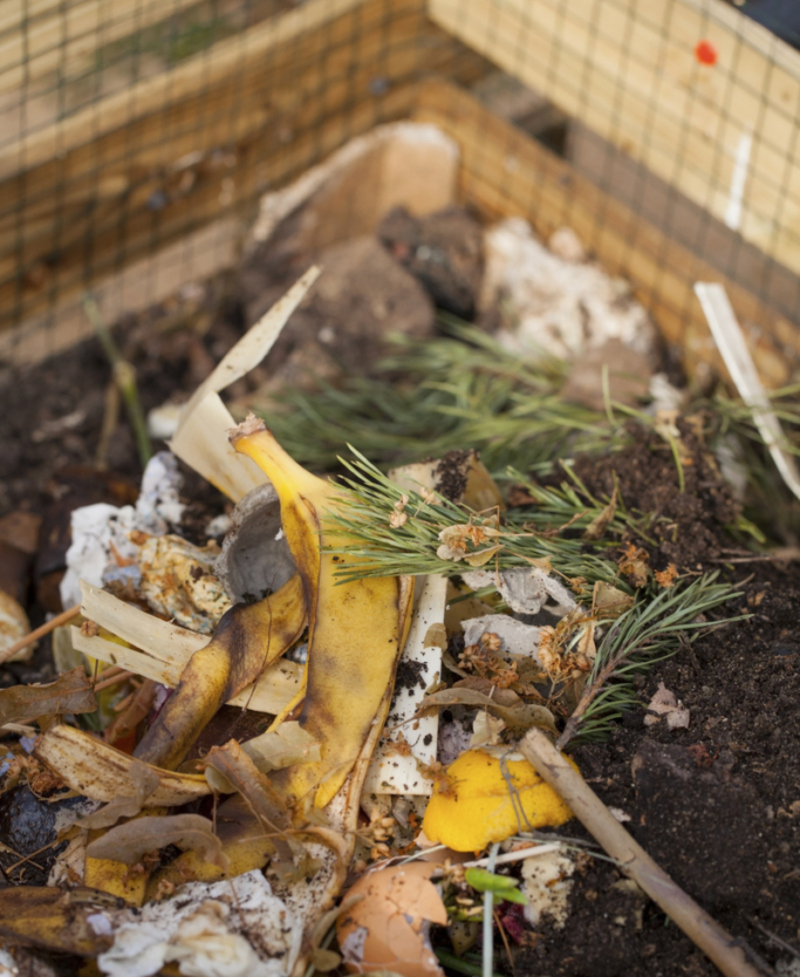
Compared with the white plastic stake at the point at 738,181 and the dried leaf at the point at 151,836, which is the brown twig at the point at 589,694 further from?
the white plastic stake at the point at 738,181

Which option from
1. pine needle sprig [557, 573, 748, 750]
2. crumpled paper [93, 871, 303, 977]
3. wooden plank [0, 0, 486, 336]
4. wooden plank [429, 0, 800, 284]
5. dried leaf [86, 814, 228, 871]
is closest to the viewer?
crumpled paper [93, 871, 303, 977]

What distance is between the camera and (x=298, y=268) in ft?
9.19

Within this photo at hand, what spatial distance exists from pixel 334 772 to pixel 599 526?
616 millimetres

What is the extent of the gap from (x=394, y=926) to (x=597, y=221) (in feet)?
Answer: 7.02

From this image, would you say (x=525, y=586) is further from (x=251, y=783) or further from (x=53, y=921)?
(x=53, y=921)

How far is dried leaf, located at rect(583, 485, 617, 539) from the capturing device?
5.07 feet

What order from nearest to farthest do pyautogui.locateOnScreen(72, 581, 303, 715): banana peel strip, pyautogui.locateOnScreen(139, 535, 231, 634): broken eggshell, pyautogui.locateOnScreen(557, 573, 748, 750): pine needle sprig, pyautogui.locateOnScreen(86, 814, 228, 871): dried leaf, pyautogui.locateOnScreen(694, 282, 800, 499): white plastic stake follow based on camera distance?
1. pyautogui.locateOnScreen(86, 814, 228, 871): dried leaf
2. pyautogui.locateOnScreen(557, 573, 748, 750): pine needle sprig
3. pyautogui.locateOnScreen(72, 581, 303, 715): banana peel strip
4. pyautogui.locateOnScreen(139, 535, 231, 634): broken eggshell
5. pyautogui.locateOnScreen(694, 282, 800, 499): white plastic stake

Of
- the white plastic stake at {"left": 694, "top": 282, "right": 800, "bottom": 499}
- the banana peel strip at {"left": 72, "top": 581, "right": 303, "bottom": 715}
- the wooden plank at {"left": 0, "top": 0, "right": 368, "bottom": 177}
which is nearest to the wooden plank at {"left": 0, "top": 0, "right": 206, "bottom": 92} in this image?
the wooden plank at {"left": 0, "top": 0, "right": 368, "bottom": 177}

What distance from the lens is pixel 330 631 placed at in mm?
1328

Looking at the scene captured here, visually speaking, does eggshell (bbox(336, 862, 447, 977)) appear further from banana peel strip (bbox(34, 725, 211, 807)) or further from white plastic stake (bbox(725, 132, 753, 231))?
white plastic stake (bbox(725, 132, 753, 231))

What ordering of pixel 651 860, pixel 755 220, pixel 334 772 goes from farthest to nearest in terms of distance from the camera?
1. pixel 755 220
2. pixel 334 772
3. pixel 651 860

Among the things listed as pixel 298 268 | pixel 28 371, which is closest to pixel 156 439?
pixel 28 371

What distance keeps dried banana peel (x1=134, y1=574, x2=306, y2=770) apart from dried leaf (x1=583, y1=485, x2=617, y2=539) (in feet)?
1.62

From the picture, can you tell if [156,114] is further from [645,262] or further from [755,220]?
[755,220]
